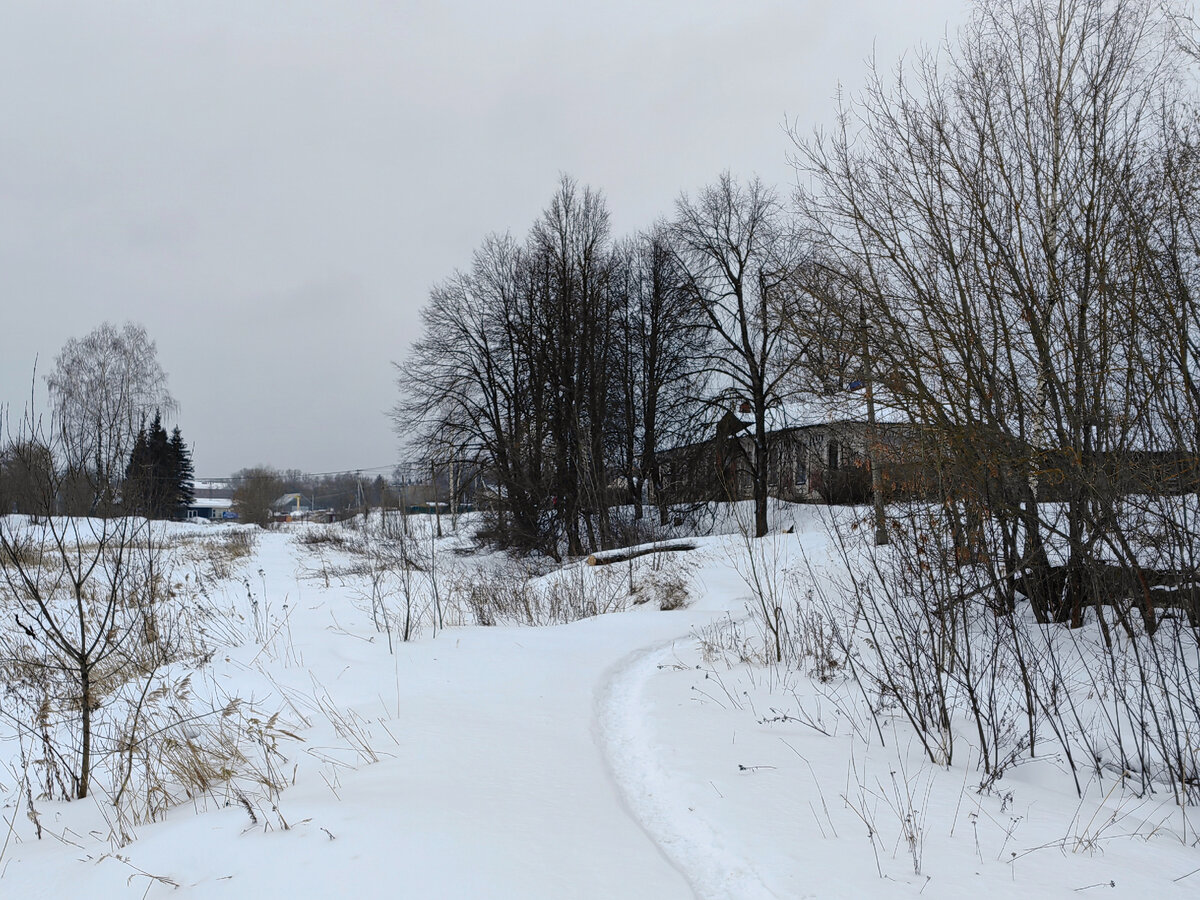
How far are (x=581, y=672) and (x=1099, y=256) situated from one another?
22.2 feet

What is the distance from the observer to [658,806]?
3.78 m

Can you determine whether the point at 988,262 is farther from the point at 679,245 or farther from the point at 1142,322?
the point at 679,245

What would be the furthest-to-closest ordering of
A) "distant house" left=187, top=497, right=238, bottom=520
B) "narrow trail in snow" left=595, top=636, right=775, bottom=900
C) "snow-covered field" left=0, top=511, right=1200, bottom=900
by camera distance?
"distant house" left=187, top=497, right=238, bottom=520 < "narrow trail in snow" left=595, top=636, right=775, bottom=900 < "snow-covered field" left=0, top=511, right=1200, bottom=900

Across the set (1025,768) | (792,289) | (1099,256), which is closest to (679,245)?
(792,289)

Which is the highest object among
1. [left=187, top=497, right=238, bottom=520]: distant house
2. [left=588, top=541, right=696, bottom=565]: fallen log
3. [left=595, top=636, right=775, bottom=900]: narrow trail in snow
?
[left=187, top=497, right=238, bottom=520]: distant house

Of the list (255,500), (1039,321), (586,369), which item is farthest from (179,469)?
(1039,321)

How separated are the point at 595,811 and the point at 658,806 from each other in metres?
0.41

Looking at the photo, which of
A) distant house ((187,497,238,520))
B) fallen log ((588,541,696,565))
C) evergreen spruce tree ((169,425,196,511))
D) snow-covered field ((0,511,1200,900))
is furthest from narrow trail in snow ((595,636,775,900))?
distant house ((187,497,238,520))

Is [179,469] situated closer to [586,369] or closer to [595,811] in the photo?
[586,369]

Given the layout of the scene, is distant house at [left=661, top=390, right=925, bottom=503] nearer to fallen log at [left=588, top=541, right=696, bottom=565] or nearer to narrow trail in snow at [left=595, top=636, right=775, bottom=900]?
fallen log at [left=588, top=541, right=696, bottom=565]

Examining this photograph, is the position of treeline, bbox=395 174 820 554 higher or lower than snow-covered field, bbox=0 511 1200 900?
higher

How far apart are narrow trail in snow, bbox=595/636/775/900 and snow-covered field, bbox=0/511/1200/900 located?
0.05ft

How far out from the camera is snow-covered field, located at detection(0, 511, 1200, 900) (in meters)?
2.81

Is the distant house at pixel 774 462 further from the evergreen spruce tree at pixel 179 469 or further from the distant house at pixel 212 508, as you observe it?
the distant house at pixel 212 508
